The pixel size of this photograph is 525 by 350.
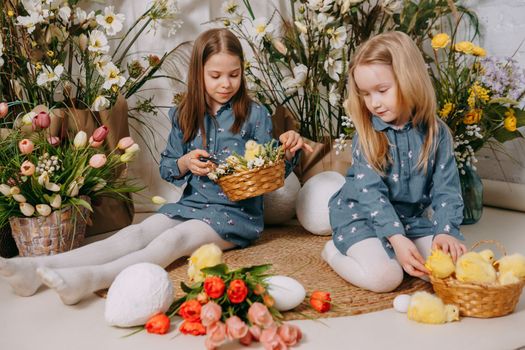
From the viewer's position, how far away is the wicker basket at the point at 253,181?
7.13 ft

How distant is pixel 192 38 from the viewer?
3.23 metres

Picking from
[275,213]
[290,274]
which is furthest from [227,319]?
[275,213]

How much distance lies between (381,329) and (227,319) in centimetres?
41

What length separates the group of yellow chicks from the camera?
1.77 metres

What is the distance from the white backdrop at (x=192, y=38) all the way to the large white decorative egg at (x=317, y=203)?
74 centimetres

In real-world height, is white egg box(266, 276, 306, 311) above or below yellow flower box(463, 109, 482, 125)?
below

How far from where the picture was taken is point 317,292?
6.32 ft

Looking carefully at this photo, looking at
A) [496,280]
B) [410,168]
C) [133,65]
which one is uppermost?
[133,65]

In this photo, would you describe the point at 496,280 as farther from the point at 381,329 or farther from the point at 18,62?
the point at 18,62

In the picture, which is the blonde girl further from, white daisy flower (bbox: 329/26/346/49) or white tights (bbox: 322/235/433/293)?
white daisy flower (bbox: 329/26/346/49)

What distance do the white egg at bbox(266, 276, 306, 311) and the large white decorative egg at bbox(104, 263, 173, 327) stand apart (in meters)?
0.27

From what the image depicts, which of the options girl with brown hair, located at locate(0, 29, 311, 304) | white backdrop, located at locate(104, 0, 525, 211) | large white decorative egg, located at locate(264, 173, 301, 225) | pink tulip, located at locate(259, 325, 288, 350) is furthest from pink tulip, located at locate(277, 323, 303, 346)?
white backdrop, located at locate(104, 0, 525, 211)

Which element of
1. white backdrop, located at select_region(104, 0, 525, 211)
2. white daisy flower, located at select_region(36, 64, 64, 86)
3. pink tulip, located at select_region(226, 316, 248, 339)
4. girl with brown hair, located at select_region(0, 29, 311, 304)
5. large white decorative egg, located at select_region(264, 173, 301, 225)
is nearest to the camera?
pink tulip, located at select_region(226, 316, 248, 339)

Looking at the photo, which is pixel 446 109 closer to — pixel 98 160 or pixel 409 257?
pixel 409 257
